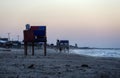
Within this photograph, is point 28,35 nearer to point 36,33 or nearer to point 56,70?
point 36,33

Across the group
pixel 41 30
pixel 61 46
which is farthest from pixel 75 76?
pixel 61 46

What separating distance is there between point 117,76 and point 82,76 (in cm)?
112

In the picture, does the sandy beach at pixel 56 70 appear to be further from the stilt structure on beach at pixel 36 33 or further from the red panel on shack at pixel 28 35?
the red panel on shack at pixel 28 35

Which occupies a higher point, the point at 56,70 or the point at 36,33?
the point at 36,33

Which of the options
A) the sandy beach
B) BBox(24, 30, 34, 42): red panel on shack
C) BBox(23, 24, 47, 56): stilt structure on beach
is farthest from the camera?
BBox(24, 30, 34, 42): red panel on shack

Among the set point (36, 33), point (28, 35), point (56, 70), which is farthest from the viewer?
point (28, 35)

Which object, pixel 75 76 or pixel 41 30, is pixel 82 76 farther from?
pixel 41 30

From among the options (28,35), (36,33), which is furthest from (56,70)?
(28,35)

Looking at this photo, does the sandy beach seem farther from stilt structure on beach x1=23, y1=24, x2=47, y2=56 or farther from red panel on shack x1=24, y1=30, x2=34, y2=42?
red panel on shack x1=24, y1=30, x2=34, y2=42

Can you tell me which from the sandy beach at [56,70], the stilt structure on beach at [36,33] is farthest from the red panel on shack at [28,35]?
the sandy beach at [56,70]

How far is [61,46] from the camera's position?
223ft

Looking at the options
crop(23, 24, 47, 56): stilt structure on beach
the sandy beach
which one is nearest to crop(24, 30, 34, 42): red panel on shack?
crop(23, 24, 47, 56): stilt structure on beach

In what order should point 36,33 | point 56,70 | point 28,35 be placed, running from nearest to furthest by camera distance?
point 56,70 → point 36,33 → point 28,35

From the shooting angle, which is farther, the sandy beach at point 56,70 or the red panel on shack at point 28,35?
the red panel on shack at point 28,35
